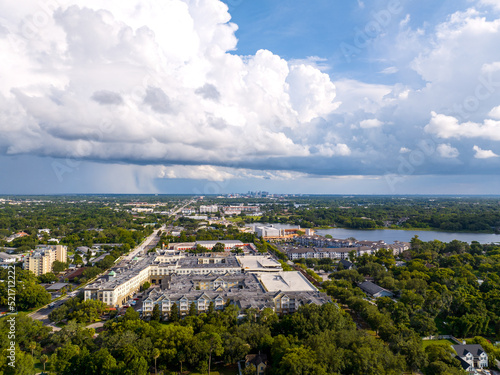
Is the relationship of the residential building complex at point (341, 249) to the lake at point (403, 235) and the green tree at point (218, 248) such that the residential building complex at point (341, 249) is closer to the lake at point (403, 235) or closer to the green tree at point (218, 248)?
the green tree at point (218, 248)

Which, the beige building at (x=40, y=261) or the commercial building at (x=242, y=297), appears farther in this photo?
the beige building at (x=40, y=261)

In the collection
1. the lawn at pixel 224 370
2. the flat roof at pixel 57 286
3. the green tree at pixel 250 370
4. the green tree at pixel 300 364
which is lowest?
the flat roof at pixel 57 286

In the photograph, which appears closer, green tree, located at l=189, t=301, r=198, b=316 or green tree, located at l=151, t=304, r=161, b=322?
green tree, located at l=151, t=304, r=161, b=322

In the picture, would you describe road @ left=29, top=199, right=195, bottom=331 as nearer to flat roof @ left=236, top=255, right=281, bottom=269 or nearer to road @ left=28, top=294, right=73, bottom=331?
road @ left=28, top=294, right=73, bottom=331

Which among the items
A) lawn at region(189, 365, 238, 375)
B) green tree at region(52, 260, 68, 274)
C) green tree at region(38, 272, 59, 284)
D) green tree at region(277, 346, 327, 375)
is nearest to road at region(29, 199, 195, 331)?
green tree at region(38, 272, 59, 284)

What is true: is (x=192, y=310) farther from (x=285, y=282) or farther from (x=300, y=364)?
(x=300, y=364)

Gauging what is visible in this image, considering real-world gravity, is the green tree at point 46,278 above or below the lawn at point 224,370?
above

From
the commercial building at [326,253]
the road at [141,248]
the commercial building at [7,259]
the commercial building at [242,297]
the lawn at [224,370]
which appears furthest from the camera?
the commercial building at [326,253]

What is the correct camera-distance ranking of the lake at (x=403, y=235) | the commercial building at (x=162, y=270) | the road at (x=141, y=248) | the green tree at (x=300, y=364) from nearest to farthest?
the green tree at (x=300, y=364)
the commercial building at (x=162, y=270)
the road at (x=141, y=248)
the lake at (x=403, y=235)

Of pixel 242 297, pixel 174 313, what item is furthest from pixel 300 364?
pixel 174 313

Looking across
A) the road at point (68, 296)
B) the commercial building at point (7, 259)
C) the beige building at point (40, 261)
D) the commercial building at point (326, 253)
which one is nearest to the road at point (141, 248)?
the road at point (68, 296)
